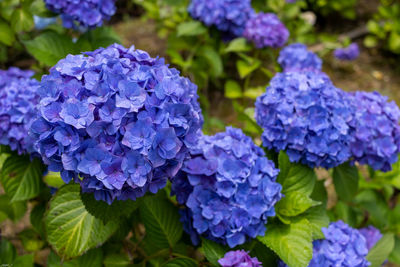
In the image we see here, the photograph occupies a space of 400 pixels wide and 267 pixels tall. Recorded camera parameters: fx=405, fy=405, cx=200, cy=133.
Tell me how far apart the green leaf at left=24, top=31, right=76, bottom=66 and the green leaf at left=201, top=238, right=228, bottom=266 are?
3.78ft

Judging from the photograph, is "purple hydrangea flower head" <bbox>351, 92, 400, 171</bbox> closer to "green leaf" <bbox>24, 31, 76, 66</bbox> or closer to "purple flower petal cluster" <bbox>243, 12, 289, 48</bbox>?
"purple flower petal cluster" <bbox>243, 12, 289, 48</bbox>

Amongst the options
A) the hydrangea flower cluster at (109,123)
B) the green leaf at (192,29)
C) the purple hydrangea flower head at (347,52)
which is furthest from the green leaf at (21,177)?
the purple hydrangea flower head at (347,52)

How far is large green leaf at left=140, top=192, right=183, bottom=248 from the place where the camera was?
165 centimetres

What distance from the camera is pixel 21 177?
5.91 ft

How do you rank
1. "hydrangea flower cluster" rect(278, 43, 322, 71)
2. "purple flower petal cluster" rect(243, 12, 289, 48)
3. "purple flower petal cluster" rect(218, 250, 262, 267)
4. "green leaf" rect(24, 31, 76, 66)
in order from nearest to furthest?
1. "purple flower petal cluster" rect(218, 250, 262, 267)
2. "green leaf" rect(24, 31, 76, 66)
3. "hydrangea flower cluster" rect(278, 43, 322, 71)
4. "purple flower petal cluster" rect(243, 12, 289, 48)

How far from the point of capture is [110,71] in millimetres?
1217

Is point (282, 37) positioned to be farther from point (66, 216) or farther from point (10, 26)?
point (66, 216)

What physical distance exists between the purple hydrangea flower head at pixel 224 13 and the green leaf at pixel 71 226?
1.74 m

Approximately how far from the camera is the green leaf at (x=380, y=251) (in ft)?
6.23

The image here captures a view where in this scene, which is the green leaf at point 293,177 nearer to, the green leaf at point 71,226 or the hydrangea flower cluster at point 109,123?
the hydrangea flower cluster at point 109,123

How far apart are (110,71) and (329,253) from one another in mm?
1136

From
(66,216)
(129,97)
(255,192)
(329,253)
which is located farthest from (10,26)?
(329,253)

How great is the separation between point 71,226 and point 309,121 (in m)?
1.02

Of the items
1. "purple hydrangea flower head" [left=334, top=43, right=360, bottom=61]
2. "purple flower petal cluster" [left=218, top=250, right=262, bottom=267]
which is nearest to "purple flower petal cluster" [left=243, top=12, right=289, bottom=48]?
"purple hydrangea flower head" [left=334, top=43, right=360, bottom=61]
